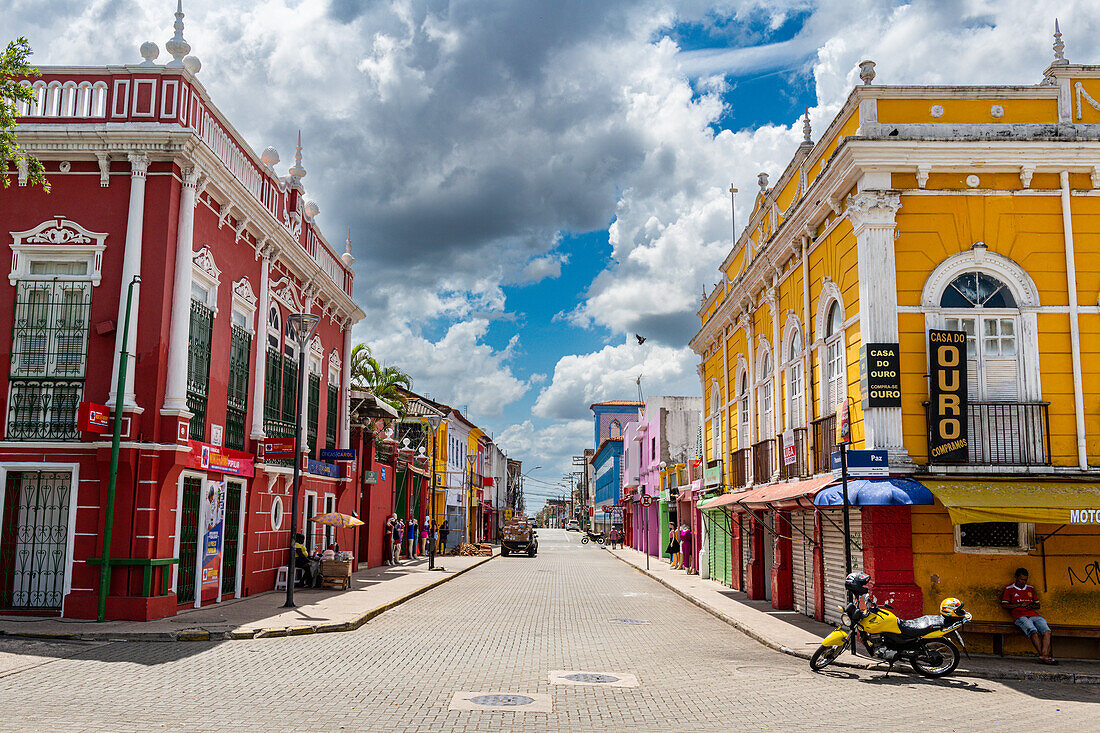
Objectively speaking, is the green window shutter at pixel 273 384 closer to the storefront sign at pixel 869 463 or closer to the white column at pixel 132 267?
the white column at pixel 132 267

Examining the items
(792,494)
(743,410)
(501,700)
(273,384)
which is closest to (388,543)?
(273,384)

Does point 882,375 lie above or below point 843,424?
above

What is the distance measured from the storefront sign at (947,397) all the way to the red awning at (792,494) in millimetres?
1661

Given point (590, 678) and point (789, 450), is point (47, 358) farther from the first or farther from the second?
point (789, 450)

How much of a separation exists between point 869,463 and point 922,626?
2409 millimetres

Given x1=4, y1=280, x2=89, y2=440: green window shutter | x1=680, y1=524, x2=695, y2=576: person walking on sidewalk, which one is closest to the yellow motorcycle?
x1=4, y1=280, x2=89, y2=440: green window shutter

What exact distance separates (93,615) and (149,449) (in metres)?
2.74

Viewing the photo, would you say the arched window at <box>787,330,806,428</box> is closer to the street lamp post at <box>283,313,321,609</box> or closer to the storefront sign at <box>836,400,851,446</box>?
the storefront sign at <box>836,400,851,446</box>

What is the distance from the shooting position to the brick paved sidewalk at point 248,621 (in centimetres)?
1320

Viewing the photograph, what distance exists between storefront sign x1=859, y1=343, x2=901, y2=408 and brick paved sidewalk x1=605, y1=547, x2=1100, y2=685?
3606 millimetres

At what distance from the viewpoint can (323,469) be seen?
2345 cm

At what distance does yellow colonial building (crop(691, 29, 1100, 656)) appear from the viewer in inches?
507

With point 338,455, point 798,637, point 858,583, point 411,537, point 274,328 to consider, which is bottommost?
point 798,637

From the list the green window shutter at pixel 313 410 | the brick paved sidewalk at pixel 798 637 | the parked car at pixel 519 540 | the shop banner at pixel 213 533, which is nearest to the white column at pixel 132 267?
the shop banner at pixel 213 533
